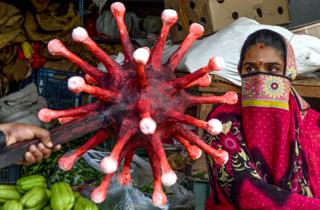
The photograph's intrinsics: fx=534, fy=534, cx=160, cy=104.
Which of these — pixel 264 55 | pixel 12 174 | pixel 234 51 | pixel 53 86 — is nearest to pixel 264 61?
pixel 264 55

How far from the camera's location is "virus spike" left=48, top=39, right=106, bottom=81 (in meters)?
1.11

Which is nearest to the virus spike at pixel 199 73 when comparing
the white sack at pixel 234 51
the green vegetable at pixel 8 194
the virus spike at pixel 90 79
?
the virus spike at pixel 90 79

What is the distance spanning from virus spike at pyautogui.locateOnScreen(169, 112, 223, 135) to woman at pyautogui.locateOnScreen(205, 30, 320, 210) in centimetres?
142

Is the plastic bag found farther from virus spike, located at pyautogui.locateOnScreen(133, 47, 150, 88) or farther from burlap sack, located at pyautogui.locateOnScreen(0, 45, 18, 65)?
burlap sack, located at pyautogui.locateOnScreen(0, 45, 18, 65)

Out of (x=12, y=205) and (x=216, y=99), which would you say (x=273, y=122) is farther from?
(x=216, y=99)

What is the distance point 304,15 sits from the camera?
5.20 m

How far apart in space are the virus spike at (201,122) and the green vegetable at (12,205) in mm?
1227

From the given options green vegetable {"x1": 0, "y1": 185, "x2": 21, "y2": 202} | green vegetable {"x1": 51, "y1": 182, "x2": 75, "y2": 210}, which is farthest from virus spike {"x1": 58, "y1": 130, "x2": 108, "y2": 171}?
green vegetable {"x1": 0, "y1": 185, "x2": 21, "y2": 202}

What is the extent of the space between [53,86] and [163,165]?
3.95 meters

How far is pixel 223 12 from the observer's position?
3.93 meters

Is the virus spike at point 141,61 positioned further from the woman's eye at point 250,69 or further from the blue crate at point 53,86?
the blue crate at point 53,86

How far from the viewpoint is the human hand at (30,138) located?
1.18 meters

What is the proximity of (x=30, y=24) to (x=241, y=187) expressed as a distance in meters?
3.05

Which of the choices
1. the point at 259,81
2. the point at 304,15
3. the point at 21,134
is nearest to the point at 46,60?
the point at 304,15
